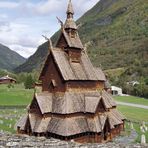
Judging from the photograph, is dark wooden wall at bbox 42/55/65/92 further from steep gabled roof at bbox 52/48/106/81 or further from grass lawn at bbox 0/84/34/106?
grass lawn at bbox 0/84/34/106

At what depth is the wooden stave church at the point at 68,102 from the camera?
1298 inches

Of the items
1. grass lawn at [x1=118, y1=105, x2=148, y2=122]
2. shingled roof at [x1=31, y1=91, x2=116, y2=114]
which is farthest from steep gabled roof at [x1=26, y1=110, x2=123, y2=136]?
grass lawn at [x1=118, y1=105, x2=148, y2=122]

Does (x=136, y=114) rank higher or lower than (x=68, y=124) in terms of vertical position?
lower

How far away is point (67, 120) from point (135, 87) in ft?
274

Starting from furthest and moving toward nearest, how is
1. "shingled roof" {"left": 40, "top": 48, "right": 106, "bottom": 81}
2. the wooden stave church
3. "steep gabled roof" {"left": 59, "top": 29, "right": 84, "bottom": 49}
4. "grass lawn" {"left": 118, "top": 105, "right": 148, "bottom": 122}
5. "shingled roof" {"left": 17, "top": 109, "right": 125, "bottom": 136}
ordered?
"grass lawn" {"left": 118, "top": 105, "right": 148, "bottom": 122}
"steep gabled roof" {"left": 59, "top": 29, "right": 84, "bottom": 49}
"shingled roof" {"left": 40, "top": 48, "right": 106, "bottom": 81}
the wooden stave church
"shingled roof" {"left": 17, "top": 109, "right": 125, "bottom": 136}

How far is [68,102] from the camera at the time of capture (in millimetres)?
33750

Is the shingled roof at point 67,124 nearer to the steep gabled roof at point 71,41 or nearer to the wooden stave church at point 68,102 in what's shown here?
the wooden stave church at point 68,102

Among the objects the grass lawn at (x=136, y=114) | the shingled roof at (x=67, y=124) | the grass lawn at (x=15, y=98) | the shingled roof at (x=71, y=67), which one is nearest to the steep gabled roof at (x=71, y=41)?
the shingled roof at (x=71, y=67)

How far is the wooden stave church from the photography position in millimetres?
32969

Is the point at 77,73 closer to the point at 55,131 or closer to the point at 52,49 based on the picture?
the point at 52,49

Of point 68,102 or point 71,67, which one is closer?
point 68,102

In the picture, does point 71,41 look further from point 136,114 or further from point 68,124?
point 136,114

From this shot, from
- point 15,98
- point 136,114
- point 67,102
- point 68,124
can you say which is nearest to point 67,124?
point 68,124

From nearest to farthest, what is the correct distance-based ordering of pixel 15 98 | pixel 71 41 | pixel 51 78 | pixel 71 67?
pixel 51 78 < pixel 71 67 < pixel 71 41 < pixel 15 98
